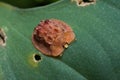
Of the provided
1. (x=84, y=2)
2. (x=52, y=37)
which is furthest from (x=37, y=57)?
(x=84, y=2)

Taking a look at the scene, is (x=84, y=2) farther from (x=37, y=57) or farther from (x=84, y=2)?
(x=37, y=57)

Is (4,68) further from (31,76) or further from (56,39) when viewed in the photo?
(56,39)

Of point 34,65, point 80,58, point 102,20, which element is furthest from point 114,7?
point 34,65

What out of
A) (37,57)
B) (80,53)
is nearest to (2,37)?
(37,57)

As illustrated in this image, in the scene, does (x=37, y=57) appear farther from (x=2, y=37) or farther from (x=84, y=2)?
(x=84, y=2)

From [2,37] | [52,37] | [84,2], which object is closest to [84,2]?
[84,2]
